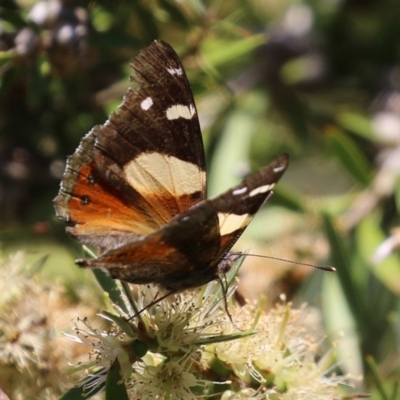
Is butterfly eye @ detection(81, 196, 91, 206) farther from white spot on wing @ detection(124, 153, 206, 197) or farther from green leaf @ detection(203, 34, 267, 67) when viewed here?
green leaf @ detection(203, 34, 267, 67)

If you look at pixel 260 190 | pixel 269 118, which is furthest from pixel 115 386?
pixel 269 118

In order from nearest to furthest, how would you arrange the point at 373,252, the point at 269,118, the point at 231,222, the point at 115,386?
→ the point at 115,386 → the point at 231,222 → the point at 373,252 → the point at 269,118

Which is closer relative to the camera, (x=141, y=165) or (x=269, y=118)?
(x=141, y=165)

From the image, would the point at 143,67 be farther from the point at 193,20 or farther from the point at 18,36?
the point at 193,20

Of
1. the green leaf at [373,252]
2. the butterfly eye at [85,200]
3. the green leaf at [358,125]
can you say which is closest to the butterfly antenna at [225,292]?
the butterfly eye at [85,200]

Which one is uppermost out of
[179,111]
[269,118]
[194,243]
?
[179,111]

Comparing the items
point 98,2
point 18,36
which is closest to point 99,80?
point 98,2

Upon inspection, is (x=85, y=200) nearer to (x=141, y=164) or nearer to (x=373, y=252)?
(x=141, y=164)
